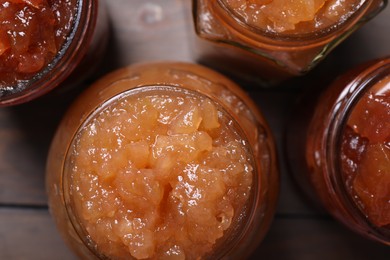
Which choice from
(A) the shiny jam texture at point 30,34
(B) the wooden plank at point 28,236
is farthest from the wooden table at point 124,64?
(A) the shiny jam texture at point 30,34

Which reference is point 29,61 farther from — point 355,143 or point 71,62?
point 355,143

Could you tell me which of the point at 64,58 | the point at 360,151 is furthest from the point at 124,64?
the point at 360,151

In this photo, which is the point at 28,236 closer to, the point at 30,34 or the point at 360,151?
the point at 30,34

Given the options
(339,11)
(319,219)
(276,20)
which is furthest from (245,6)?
(319,219)

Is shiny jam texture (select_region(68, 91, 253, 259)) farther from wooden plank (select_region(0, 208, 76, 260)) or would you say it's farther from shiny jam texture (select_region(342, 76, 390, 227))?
wooden plank (select_region(0, 208, 76, 260))

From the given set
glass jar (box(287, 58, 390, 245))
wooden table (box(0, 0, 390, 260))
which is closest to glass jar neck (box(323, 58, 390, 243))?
glass jar (box(287, 58, 390, 245))

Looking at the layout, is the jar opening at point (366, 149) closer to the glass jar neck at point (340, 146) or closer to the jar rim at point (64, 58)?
the glass jar neck at point (340, 146)
